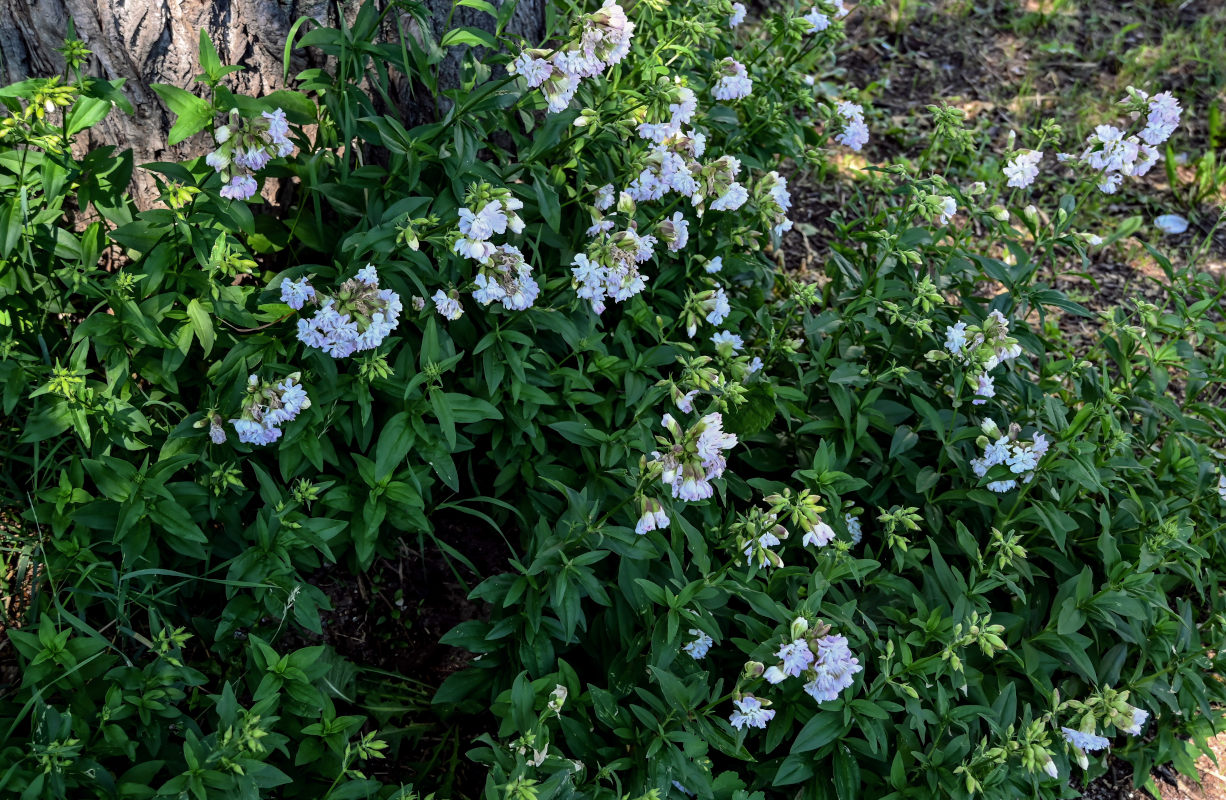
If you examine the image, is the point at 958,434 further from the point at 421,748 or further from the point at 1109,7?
the point at 1109,7

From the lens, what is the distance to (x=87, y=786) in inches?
85.7

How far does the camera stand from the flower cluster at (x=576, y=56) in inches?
101

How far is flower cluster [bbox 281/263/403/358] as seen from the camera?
7.72 feet

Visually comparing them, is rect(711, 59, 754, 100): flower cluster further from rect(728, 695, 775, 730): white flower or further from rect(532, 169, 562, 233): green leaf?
rect(728, 695, 775, 730): white flower

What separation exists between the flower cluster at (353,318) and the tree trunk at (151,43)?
0.85m

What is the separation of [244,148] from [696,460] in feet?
4.44

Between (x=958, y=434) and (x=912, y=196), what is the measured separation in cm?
75

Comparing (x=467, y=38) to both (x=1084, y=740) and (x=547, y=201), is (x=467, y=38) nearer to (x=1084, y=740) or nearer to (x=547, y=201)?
(x=547, y=201)

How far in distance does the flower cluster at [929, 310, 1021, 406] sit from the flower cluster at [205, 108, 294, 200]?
77.2 inches

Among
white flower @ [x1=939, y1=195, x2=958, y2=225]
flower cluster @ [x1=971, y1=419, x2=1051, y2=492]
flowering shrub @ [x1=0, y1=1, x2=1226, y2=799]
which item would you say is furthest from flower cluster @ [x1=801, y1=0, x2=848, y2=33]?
flower cluster @ [x1=971, y1=419, x2=1051, y2=492]

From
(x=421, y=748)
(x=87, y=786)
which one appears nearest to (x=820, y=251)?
(x=421, y=748)

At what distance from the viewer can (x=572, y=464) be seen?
9.50 ft

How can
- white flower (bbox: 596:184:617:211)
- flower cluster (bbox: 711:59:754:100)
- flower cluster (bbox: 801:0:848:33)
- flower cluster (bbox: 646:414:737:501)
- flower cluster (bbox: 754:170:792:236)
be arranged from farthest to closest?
flower cluster (bbox: 801:0:848:33)
flower cluster (bbox: 711:59:754:100)
flower cluster (bbox: 754:170:792:236)
white flower (bbox: 596:184:617:211)
flower cluster (bbox: 646:414:737:501)

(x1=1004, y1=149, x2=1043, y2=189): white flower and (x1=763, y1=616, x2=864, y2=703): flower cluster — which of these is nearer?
(x1=763, y1=616, x2=864, y2=703): flower cluster
